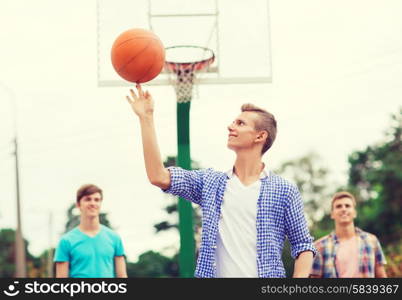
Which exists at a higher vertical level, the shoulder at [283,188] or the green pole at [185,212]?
the green pole at [185,212]

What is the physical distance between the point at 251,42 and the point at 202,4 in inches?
30.9

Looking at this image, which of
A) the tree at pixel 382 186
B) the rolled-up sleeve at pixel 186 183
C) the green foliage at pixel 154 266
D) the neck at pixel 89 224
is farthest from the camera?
the green foliage at pixel 154 266

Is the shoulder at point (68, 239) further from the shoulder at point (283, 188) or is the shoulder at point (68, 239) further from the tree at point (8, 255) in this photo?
the tree at point (8, 255)

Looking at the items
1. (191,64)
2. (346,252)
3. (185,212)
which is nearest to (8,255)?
(185,212)

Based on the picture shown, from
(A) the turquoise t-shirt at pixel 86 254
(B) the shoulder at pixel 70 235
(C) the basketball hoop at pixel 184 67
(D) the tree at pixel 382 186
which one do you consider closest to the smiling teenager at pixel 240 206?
(A) the turquoise t-shirt at pixel 86 254

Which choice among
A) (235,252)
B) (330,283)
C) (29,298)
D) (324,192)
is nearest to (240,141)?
(235,252)

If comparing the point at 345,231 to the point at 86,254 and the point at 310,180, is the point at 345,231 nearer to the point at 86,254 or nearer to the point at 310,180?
the point at 86,254

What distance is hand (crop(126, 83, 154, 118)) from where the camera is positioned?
14.4 feet

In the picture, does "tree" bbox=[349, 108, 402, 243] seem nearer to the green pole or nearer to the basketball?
the green pole

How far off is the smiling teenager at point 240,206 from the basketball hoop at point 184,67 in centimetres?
456

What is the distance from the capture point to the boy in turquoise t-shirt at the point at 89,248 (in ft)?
22.1

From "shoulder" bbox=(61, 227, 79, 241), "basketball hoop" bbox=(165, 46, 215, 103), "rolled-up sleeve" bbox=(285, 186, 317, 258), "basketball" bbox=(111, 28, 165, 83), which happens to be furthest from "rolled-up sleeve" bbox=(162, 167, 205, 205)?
"basketball hoop" bbox=(165, 46, 215, 103)

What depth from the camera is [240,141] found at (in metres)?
4.65

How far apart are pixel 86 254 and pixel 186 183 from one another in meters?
2.55
